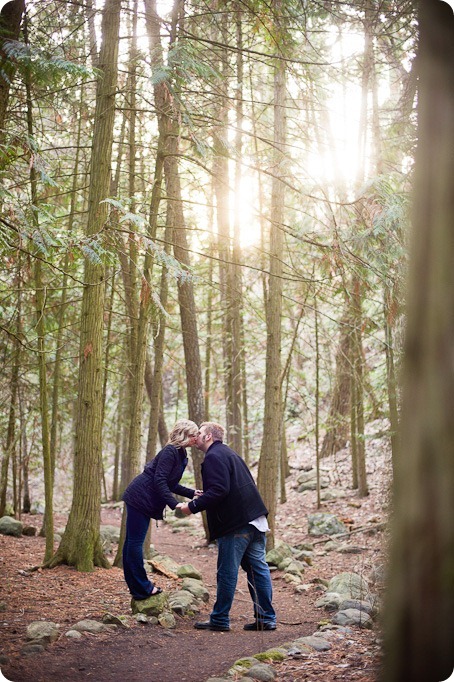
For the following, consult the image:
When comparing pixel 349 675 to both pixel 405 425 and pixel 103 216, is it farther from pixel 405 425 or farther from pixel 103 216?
pixel 103 216

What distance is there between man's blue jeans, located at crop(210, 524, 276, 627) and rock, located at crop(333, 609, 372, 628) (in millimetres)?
634

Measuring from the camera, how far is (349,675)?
11.5 feet

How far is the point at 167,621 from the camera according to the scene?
569 centimetres

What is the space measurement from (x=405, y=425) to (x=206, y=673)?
2608 mm

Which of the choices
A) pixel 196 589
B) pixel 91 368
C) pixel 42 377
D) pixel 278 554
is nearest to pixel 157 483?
pixel 91 368

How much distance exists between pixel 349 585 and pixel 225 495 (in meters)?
2.50

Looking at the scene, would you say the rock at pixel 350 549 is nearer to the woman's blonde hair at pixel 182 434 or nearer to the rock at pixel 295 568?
the rock at pixel 295 568

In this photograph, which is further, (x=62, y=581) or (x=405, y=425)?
(x=62, y=581)

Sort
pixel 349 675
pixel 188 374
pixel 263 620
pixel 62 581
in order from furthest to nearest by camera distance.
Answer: pixel 188 374 → pixel 62 581 → pixel 263 620 → pixel 349 675

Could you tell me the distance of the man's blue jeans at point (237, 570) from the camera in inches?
223

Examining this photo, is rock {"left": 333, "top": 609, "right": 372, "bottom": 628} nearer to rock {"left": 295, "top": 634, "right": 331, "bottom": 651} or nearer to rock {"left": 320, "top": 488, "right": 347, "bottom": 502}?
rock {"left": 295, "top": 634, "right": 331, "bottom": 651}

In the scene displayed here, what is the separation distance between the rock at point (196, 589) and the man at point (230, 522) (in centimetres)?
122

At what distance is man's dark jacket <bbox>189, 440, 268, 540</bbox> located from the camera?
5.64 m

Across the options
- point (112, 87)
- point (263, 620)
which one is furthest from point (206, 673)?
point (112, 87)
